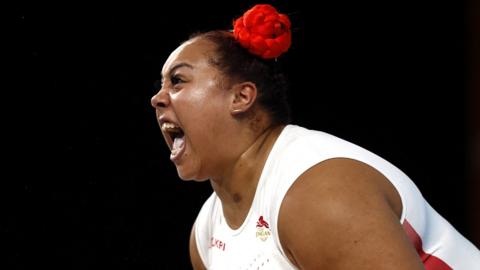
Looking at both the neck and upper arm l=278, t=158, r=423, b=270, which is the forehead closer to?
the neck

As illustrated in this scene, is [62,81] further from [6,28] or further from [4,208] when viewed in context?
[4,208]

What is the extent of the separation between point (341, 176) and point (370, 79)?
1.38 meters

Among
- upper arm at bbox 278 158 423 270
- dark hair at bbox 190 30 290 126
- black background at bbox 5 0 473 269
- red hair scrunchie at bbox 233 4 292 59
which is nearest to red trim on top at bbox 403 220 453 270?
upper arm at bbox 278 158 423 270

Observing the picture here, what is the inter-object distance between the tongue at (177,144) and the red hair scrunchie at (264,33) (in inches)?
12.0

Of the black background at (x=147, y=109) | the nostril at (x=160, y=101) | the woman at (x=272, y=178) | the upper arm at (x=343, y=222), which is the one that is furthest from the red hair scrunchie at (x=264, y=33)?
the black background at (x=147, y=109)

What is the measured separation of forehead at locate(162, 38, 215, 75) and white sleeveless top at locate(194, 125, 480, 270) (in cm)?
29

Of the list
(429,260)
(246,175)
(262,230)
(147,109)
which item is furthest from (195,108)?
(147,109)

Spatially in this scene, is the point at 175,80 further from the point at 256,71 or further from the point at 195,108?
the point at 256,71

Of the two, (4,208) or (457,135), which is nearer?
(4,208)

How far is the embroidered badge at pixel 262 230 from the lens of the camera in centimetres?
175

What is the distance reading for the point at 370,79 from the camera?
2877mm

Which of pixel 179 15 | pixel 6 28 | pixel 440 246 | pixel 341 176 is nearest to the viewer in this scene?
pixel 341 176

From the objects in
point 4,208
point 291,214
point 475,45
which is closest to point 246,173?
point 291,214

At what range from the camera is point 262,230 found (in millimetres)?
1763
